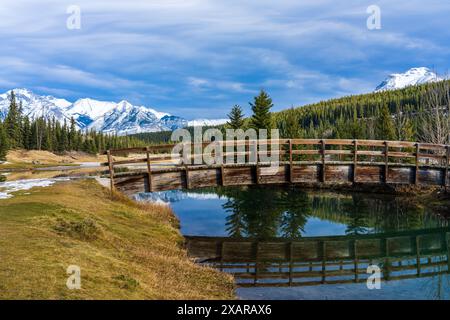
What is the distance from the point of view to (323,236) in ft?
84.4

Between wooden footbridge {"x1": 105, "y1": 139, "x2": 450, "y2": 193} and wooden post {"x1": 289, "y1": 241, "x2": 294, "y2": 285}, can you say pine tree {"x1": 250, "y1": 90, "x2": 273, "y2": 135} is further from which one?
wooden post {"x1": 289, "y1": 241, "x2": 294, "y2": 285}

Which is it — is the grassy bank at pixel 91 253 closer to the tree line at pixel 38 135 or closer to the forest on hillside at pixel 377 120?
the forest on hillside at pixel 377 120

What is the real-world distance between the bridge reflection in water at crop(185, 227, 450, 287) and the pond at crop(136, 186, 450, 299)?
50 millimetres

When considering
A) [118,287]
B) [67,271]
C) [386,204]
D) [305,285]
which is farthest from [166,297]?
[386,204]

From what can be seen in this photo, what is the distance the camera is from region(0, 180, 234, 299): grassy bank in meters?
9.96

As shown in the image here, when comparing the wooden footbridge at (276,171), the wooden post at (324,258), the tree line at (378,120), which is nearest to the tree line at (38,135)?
the tree line at (378,120)

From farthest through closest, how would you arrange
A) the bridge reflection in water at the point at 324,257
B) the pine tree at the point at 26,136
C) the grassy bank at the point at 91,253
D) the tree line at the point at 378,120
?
the pine tree at the point at 26,136
the tree line at the point at 378,120
the bridge reflection in water at the point at 324,257
the grassy bank at the point at 91,253

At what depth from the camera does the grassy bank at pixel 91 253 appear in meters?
9.96

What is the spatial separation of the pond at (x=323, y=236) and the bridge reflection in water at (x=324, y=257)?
2.0 inches

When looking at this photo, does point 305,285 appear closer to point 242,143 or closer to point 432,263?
point 432,263

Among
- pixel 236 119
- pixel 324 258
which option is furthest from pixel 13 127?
pixel 324 258

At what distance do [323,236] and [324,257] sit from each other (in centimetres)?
537

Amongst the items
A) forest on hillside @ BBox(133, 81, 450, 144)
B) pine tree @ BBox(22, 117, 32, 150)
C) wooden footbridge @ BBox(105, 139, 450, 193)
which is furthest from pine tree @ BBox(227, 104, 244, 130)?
pine tree @ BBox(22, 117, 32, 150)

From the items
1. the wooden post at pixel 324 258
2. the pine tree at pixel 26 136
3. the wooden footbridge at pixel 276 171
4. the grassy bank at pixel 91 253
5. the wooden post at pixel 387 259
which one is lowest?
the wooden post at pixel 387 259
